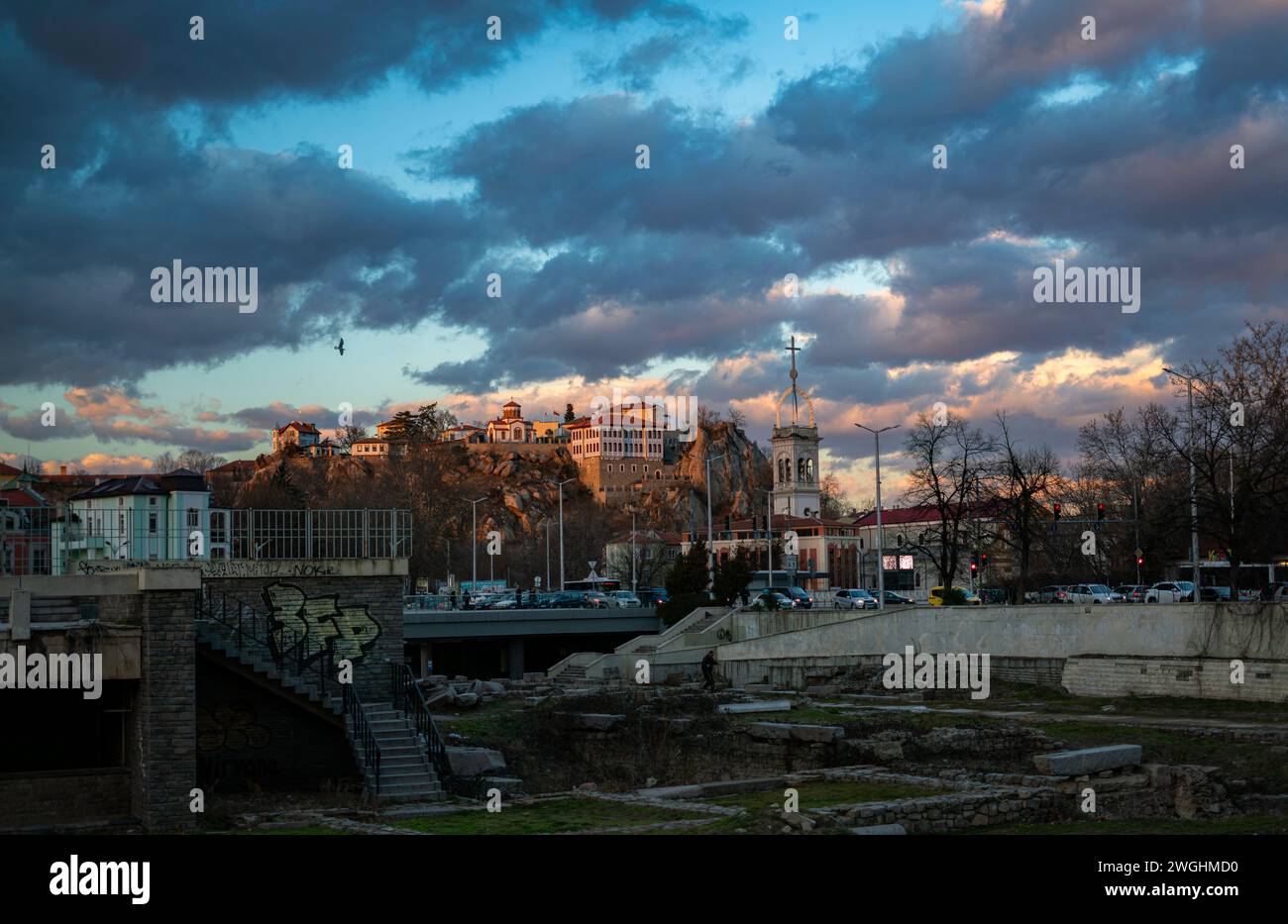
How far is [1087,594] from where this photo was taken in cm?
6247

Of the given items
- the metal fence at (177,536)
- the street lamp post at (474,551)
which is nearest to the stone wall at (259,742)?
the metal fence at (177,536)

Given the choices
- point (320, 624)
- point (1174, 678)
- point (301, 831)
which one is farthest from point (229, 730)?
point (1174, 678)

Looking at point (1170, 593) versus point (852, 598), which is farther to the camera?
point (852, 598)

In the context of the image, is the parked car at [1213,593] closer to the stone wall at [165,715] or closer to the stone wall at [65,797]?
the stone wall at [165,715]

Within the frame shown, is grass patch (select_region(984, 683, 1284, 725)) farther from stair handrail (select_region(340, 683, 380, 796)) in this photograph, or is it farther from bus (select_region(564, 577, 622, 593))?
bus (select_region(564, 577, 622, 593))

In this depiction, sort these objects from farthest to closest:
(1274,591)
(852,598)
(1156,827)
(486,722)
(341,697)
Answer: (852,598) → (1274,591) → (486,722) → (341,697) → (1156,827)

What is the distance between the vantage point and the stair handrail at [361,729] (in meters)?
27.2

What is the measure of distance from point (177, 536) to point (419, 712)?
6.86 meters

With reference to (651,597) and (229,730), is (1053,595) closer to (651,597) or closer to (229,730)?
(651,597)

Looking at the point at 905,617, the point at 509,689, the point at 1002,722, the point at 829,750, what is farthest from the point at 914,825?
the point at 509,689

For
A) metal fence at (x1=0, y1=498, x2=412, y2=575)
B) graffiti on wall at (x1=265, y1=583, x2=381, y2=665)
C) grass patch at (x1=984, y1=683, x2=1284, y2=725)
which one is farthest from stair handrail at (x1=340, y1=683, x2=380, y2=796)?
grass patch at (x1=984, y1=683, x2=1284, y2=725)

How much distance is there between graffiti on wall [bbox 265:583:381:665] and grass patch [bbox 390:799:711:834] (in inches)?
339

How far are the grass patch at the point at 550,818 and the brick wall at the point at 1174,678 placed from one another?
19.9 metres

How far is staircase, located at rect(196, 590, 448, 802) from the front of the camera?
87.9 feet
